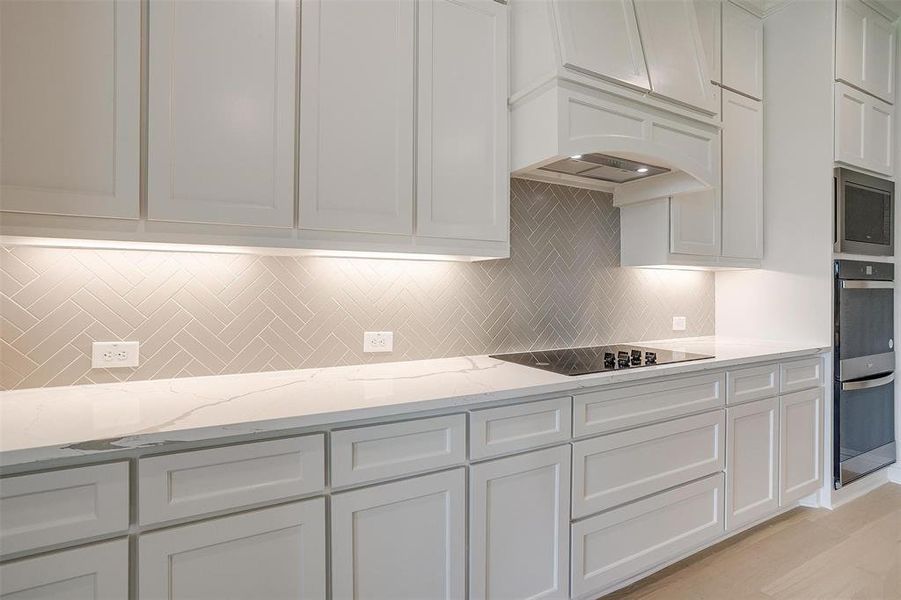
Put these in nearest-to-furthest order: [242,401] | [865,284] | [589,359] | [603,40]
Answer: [242,401]
[603,40]
[589,359]
[865,284]

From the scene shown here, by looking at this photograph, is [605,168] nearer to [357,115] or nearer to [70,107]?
[357,115]

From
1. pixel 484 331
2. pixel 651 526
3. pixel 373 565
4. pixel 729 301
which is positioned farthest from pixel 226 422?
pixel 729 301

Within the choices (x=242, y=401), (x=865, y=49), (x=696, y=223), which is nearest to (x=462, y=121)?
(x=242, y=401)

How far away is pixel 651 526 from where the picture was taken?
1962mm

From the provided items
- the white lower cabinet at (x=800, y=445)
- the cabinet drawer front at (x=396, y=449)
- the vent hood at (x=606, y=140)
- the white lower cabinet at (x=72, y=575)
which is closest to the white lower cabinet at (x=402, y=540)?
the cabinet drawer front at (x=396, y=449)

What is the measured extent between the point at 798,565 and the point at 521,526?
62.2 inches

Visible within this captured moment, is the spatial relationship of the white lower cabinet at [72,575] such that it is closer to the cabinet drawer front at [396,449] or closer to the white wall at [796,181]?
the cabinet drawer front at [396,449]

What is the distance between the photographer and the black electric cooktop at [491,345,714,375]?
190 cm

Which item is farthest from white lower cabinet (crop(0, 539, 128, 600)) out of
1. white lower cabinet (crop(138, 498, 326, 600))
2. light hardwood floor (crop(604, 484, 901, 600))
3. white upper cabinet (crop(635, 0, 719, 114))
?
white upper cabinet (crop(635, 0, 719, 114))

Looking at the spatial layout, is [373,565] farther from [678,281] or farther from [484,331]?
[678,281]

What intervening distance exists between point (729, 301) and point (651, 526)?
6.17 feet

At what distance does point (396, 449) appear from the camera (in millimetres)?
1389

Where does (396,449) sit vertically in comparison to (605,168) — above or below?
below

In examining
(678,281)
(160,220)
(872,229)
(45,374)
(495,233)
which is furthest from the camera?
(678,281)
